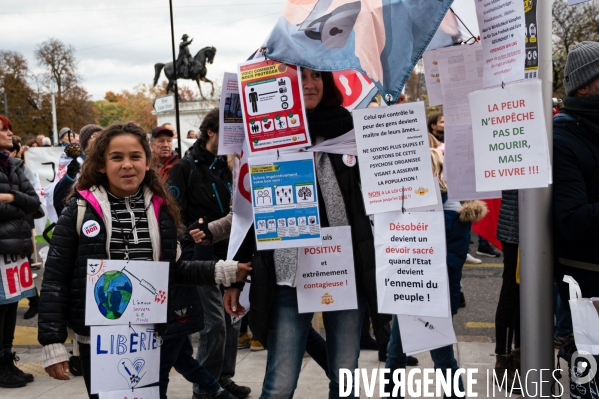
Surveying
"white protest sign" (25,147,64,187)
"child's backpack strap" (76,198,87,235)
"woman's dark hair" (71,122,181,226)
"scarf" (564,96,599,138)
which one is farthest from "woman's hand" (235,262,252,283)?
"white protest sign" (25,147,64,187)

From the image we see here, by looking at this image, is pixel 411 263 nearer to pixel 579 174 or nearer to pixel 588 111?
pixel 579 174

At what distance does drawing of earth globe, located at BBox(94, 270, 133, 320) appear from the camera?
288 cm

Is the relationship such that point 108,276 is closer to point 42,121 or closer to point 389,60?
point 389,60

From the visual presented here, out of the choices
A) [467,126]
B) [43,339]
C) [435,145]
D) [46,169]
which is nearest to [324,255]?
[467,126]

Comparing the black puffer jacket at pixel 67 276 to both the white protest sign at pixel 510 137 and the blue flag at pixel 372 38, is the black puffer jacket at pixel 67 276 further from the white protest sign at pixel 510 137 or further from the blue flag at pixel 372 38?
the white protest sign at pixel 510 137

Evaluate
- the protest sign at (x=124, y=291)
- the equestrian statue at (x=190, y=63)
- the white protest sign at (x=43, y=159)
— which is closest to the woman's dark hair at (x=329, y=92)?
the protest sign at (x=124, y=291)

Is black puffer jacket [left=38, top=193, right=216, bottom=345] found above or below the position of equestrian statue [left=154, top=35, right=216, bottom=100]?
below

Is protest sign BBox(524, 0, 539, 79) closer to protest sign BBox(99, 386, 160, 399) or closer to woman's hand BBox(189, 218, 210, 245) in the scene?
protest sign BBox(99, 386, 160, 399)

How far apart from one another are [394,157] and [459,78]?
25.3 inches

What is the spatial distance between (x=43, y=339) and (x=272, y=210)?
3.65 feet

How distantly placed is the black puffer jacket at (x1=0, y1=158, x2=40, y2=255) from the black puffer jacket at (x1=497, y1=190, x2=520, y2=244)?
351 centimetres

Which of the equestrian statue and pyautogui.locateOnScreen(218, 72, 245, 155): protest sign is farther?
the equestrian statue

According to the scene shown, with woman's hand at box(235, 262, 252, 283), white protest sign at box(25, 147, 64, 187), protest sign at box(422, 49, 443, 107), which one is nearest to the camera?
woman's hand at box(235, 262, 252, 283)

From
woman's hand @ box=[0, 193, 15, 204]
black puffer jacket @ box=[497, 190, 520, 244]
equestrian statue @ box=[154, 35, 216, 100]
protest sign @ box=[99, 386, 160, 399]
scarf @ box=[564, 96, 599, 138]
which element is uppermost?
equestrian statue @ box=[154, 35, 216, 100]
